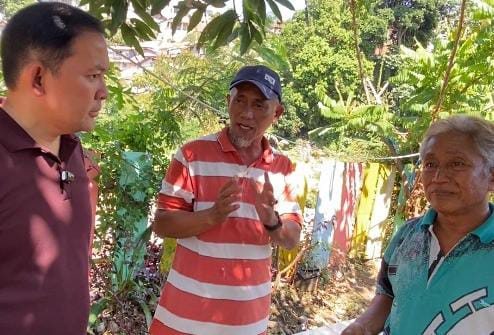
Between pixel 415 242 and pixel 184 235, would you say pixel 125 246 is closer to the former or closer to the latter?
pixel 184 235

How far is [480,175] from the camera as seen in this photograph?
1344mm

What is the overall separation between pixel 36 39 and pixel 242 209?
917mm

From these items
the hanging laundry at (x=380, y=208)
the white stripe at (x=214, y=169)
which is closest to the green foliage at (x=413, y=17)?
the hanging laundry at (x=380, y=208)

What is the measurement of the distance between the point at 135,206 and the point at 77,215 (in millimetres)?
1985

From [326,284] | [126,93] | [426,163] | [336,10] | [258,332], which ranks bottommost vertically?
[326,284]

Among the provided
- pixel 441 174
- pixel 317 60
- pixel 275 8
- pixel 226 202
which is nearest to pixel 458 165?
pixel 441 174

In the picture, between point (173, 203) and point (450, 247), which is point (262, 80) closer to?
point (173, 203)

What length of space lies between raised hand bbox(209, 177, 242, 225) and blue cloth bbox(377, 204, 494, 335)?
1.86 ft

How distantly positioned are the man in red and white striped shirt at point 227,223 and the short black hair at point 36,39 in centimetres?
69

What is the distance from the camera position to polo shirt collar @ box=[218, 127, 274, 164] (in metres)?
1.72

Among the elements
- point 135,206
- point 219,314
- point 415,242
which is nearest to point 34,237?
point 219,314

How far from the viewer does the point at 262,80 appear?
1705 mm

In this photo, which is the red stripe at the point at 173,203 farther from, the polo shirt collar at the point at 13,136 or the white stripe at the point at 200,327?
the polo shirt collar at the point at 13,136

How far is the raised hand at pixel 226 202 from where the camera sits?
1.52 meters
